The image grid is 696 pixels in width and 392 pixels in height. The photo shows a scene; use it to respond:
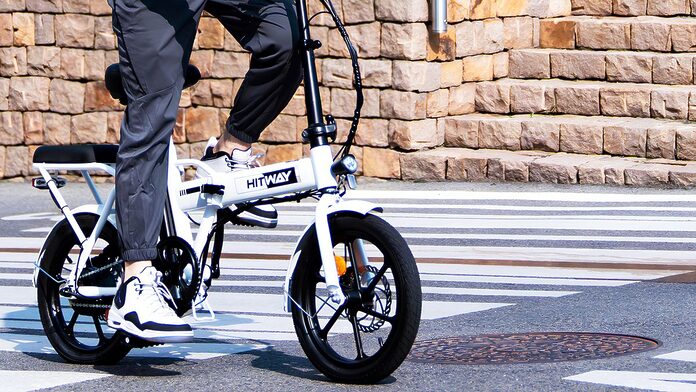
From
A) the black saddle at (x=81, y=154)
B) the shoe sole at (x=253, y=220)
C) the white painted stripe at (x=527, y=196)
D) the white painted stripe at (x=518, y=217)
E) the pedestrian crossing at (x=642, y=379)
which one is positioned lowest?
the white painted stripe at (x=527, y=196)

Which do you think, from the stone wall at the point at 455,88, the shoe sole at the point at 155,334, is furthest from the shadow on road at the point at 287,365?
the stone wall at the point at 455,88

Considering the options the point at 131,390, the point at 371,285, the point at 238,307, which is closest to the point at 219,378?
the point at 131,390

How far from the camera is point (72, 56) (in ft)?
47.4

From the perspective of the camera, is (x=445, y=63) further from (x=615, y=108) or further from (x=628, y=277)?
(x=628, y=277)

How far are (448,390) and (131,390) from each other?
1.04m

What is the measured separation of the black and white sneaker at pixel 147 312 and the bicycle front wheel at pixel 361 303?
1.35 feet

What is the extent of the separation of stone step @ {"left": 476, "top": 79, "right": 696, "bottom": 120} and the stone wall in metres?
0.01

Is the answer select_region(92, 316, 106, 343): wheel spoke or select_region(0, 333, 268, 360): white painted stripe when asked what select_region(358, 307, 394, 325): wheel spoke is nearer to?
select_region(0, 333, 268, 360): white painted stripe

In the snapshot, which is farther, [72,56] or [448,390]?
[72,56]

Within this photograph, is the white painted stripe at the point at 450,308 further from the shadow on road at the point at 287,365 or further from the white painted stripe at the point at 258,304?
the shadow on road at the point at 287,365

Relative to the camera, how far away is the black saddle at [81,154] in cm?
546

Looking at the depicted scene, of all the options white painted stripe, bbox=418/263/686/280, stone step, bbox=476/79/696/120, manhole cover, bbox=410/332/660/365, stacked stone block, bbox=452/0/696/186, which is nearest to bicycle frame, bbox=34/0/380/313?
manhole cover, bbox=410/332/660/365

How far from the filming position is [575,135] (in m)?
12.9

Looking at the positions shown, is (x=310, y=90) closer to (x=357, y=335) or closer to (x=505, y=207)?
(x=357, y=335)
